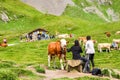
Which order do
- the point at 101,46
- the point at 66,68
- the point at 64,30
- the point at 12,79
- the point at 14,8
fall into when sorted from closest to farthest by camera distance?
the point at 12,79, the point at 66,68, the point at 101,46, the point at 64,30, the point at 14,8

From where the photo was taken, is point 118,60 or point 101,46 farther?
point 101,46

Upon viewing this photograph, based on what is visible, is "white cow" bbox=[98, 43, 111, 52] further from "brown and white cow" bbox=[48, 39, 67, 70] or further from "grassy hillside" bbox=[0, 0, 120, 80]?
"brown and white cow" bbox=[48, 39, 67, 70]

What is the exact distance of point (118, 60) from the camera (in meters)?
54.5

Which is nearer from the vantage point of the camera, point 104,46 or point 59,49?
point 59,49

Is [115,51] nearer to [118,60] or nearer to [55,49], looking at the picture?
[118,60]

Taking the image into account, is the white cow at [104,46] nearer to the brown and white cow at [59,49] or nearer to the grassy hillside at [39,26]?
the grassy hillside at [39,26]

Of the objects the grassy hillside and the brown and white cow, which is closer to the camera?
the brown and white cow

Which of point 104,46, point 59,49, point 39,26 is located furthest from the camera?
point 39,26

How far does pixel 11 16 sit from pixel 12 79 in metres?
147

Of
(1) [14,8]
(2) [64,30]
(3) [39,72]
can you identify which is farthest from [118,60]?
(1) [14,8]

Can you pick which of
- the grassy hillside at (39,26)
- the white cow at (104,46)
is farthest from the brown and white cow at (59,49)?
the white cow at (104,46)

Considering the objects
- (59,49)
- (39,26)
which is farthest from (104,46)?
(39,26)

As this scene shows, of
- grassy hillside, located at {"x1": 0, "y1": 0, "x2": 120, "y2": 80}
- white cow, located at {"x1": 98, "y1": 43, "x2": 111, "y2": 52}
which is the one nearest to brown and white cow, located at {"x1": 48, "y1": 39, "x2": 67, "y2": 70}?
grassy hillside, located at {"x1": 0, "y1": 0, "x2": 120, "y2": 80}

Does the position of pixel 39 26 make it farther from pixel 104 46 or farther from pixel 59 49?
pixel 59 49
